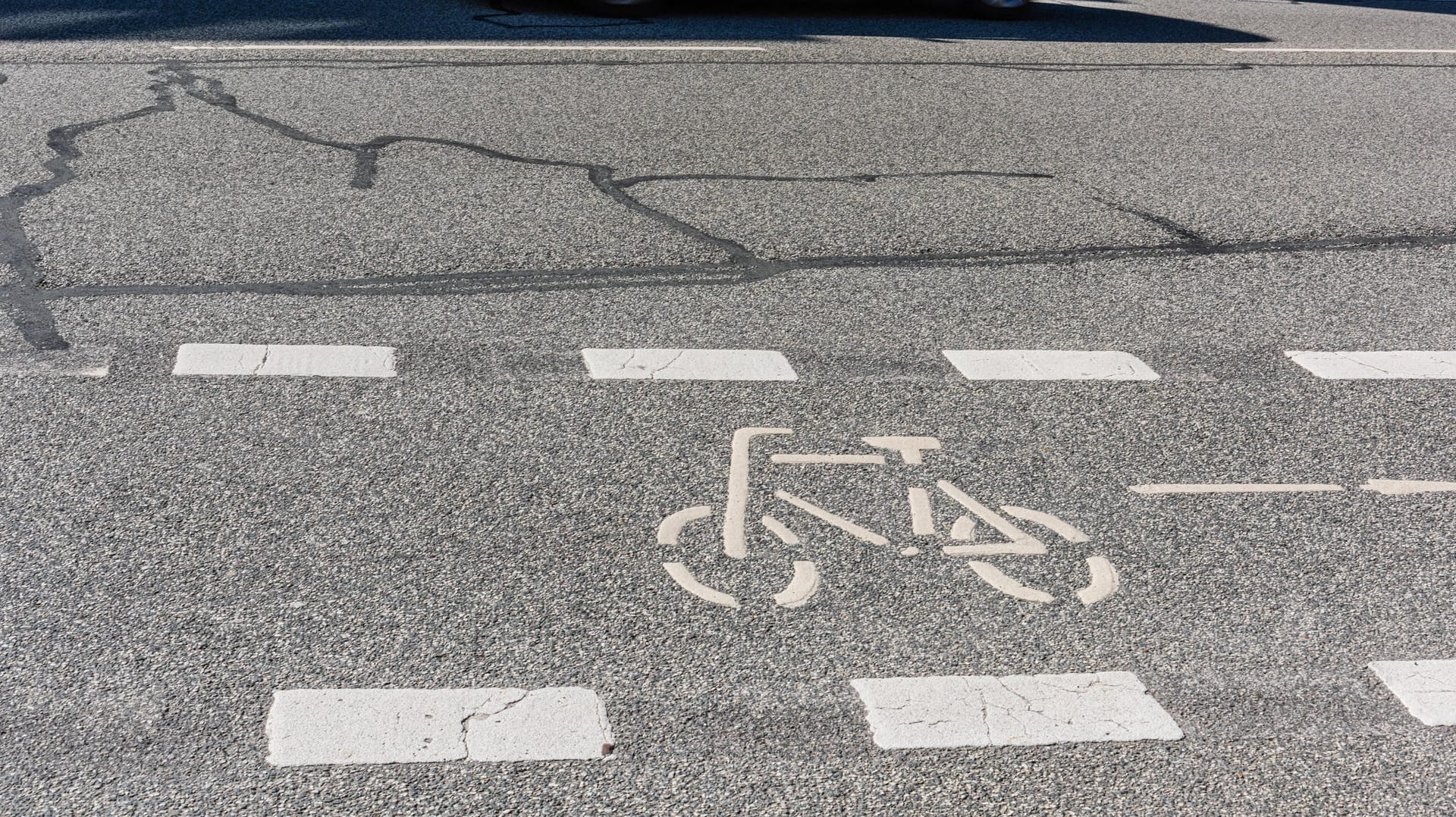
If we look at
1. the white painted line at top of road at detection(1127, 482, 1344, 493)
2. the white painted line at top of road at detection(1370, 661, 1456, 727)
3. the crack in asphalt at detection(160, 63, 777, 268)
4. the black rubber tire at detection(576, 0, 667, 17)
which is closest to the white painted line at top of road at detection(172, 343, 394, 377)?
the crack in asphalt at detection(160, 63, 777, 268)

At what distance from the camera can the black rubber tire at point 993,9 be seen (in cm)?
1077

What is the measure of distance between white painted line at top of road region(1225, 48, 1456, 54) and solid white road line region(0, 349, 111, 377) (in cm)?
839

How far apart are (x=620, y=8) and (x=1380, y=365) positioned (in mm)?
7141

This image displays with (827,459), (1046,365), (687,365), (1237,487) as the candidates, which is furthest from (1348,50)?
(827,459)

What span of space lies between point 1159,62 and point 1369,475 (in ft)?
20.5

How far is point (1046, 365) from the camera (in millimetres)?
4258

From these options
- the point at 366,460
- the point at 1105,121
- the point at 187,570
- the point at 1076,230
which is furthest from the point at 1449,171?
the point at 187,570

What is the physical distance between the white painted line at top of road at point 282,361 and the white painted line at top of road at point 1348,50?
7.83 m

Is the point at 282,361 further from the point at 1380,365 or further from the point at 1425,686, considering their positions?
the point at 1380,365

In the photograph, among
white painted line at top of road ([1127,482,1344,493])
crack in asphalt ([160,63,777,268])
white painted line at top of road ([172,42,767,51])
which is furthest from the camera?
white painted line at top of road ([172,42,767,51])

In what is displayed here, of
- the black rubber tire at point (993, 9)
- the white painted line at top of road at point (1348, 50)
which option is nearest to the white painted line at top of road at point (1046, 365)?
the white painted line at top of road at point (1348, 50)

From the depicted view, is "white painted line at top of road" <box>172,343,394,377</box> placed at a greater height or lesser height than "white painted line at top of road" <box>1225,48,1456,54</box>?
lesser

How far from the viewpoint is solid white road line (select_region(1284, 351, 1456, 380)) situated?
4.28 meters

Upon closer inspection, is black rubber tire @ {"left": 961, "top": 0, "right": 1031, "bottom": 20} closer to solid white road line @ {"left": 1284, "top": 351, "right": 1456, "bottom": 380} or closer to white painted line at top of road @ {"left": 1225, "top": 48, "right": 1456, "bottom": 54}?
white painted line at top of road @ {"left": 1225, "top": 48, "right": 1456, "bottom": 54}
